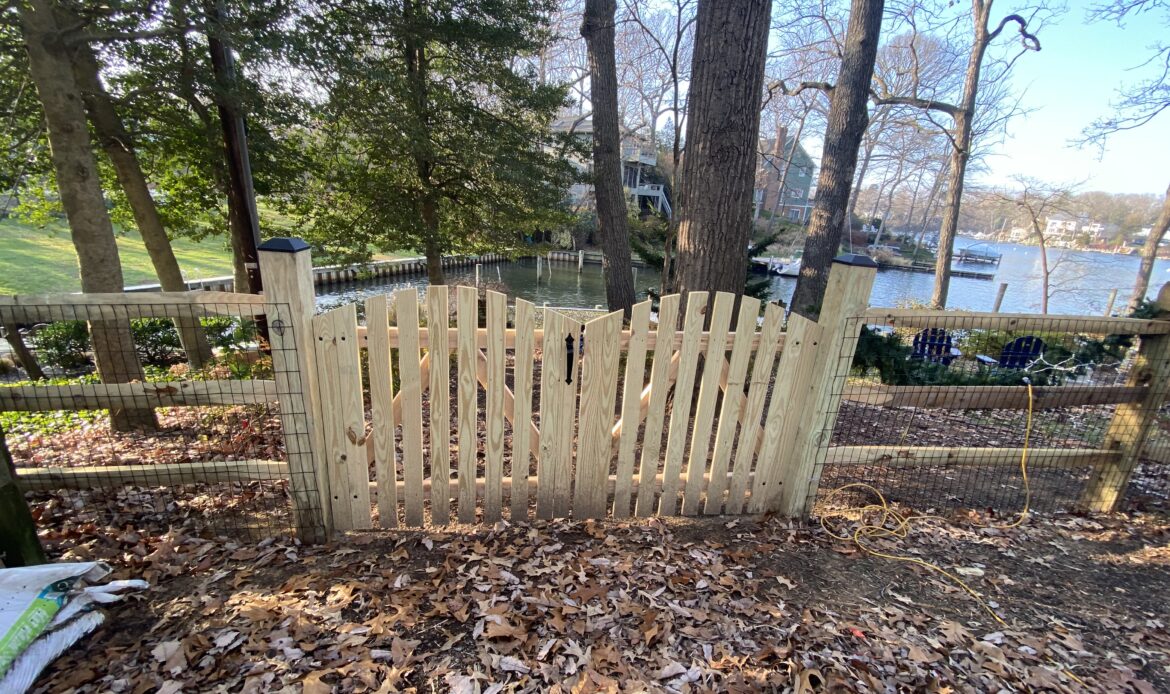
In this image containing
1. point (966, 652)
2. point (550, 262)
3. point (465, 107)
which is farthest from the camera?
point (550, 262)

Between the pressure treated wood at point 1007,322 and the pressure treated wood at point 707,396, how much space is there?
32.0 inches

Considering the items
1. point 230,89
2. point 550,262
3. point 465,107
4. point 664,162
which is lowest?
point 550,262

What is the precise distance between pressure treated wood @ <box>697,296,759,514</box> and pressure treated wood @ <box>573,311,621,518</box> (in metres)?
0.55

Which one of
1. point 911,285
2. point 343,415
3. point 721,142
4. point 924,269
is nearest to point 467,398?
point 343,415

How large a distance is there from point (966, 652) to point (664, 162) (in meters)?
30.5

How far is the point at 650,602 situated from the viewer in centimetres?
216

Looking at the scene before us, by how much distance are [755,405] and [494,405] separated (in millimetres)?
1503

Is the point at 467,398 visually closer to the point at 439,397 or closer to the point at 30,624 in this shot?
the point at 439,397

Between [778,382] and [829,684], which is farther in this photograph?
[778,382]

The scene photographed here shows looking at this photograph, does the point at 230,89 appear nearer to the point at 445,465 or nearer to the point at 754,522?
the point at 445,465

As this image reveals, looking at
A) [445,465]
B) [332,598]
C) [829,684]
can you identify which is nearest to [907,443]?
[829,684]

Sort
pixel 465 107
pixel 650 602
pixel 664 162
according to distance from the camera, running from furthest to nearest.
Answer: pixel 664 162, pixel 465 107, pixel 650 602

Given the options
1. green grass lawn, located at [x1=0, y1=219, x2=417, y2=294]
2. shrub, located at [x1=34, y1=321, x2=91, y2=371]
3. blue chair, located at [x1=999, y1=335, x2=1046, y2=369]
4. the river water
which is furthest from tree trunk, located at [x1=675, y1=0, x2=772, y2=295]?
the river water

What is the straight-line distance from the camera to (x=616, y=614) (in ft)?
6.84
